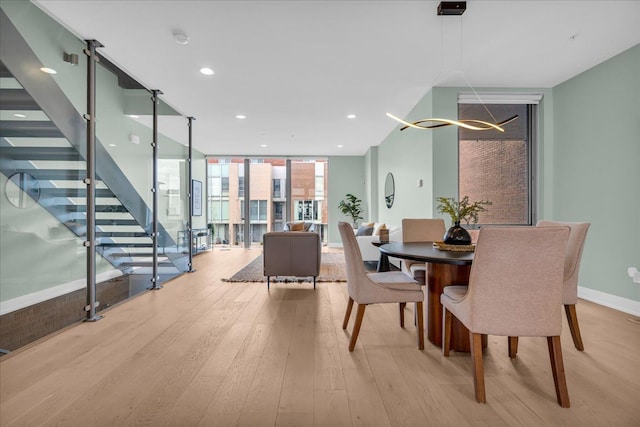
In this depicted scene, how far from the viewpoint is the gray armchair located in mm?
4230

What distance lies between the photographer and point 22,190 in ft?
9.57

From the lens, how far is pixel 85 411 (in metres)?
1.65

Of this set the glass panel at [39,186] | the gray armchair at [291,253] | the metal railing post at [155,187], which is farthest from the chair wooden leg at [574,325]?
the metal railing post at [155,187]

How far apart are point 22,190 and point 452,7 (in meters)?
4.08

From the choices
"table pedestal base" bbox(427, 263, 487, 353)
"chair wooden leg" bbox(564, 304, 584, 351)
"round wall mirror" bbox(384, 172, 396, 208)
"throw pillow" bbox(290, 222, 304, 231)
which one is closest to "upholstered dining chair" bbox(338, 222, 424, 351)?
"table pedestal base" bbox(427, 263, 487, 353)

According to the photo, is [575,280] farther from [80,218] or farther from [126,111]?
[126,111]

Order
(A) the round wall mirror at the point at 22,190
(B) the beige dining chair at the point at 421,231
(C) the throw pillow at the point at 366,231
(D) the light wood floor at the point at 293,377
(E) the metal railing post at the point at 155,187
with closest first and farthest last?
(D) the light wood floor at the point at 293,377
(A) the round wall mirror at the point at 22,190
(B) the beige dining chair at the point at 421,231
(E) the metal railing post at the point at 155,187
(C) the throw pillow at the point at 366,231

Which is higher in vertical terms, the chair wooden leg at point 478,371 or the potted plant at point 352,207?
the potted plant at point 352,207

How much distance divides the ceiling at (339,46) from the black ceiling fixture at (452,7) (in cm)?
7

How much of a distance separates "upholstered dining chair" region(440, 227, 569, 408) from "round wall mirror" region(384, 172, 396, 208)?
462 cm

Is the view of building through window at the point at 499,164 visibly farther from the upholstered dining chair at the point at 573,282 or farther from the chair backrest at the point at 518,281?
the chair backrest at the point at 518,281

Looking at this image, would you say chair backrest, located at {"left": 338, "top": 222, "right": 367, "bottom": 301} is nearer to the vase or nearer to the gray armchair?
the vase

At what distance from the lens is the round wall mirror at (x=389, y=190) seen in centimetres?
637

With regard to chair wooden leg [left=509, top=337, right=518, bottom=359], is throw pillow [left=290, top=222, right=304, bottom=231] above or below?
above
